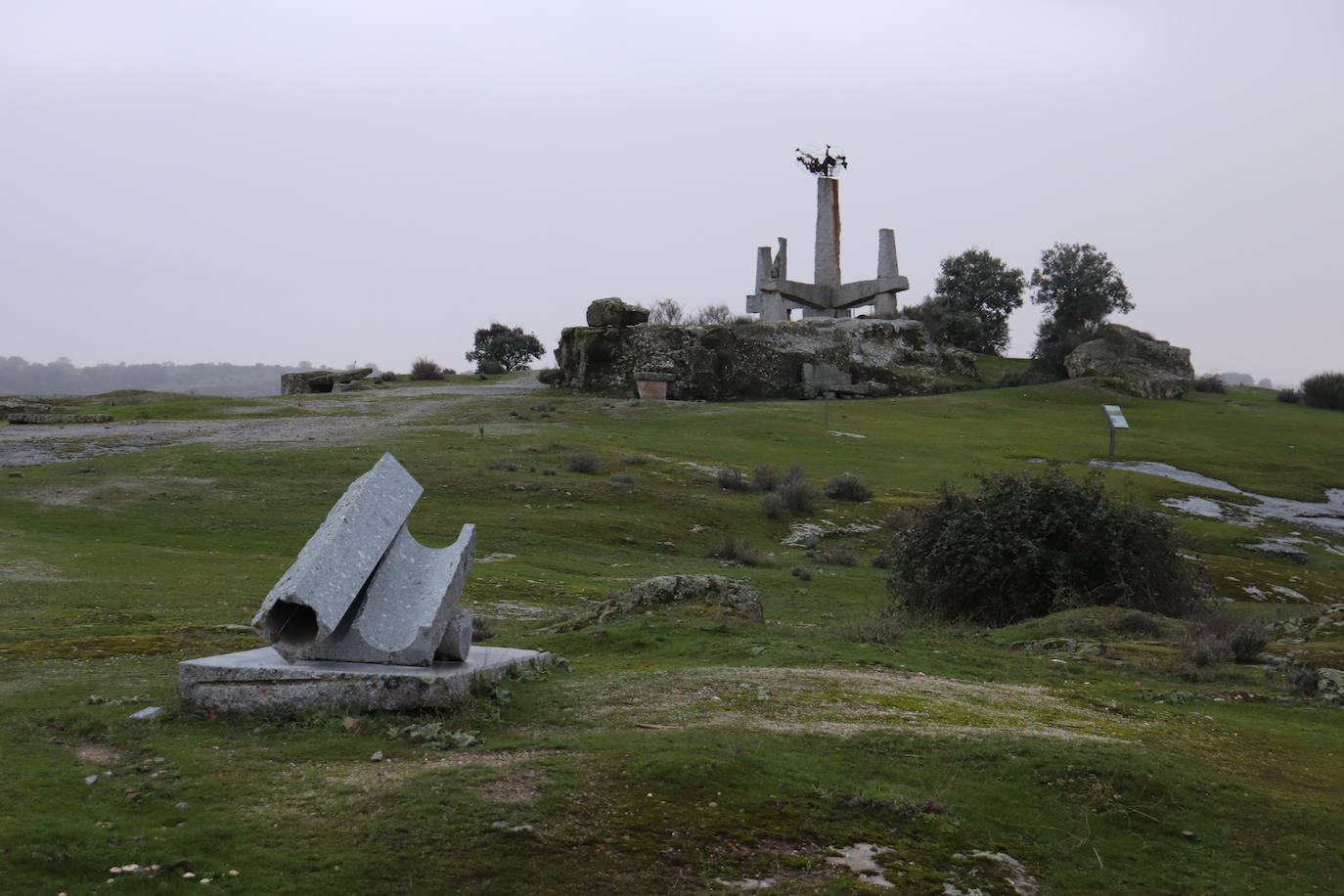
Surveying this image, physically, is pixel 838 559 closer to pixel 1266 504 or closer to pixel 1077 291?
pixel 1266 504

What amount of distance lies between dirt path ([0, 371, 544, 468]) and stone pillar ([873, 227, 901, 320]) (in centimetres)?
2669

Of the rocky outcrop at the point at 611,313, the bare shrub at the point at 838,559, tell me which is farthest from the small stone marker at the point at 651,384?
the bare shrub at the point at 838,559

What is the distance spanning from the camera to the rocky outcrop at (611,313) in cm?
5972

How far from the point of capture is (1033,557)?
1908 centimetres

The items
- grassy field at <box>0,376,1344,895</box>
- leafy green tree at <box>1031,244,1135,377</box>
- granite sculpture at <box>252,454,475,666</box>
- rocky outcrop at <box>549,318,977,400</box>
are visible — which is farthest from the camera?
leafy green tree at <box>1031,244,1135,377</box>

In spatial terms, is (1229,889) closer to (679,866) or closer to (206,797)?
(679,866)

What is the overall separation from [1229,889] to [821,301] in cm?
6504

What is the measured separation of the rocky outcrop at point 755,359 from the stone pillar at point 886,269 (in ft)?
10.8

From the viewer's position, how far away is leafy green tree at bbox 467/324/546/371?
98.8m

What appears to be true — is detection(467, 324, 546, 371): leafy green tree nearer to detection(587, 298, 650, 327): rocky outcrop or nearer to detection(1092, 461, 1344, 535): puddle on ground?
detection(587, 298, 650, 327): rocky outcrop

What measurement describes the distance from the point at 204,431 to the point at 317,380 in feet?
91.4

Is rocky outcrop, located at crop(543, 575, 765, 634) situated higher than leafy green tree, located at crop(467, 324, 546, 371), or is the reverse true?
leafy green tree, located at crop(467, 324, 546, 371)

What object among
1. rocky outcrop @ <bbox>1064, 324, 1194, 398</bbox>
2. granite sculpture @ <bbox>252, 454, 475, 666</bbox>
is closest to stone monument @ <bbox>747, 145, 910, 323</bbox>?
rocky outcrop @ <bbox>1064, 324, 1194, 398</bbox>

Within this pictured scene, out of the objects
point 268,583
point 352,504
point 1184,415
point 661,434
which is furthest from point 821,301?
point 352,504
